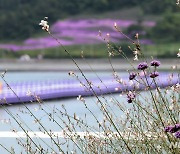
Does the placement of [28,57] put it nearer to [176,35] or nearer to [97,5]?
[97,5]

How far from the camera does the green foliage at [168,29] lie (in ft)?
74.5

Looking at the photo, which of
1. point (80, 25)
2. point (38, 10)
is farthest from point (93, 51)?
point (38, 10)

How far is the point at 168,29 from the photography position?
23.3m

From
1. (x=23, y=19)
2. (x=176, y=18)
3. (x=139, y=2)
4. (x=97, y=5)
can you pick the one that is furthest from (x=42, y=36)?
(x=176, y=18)

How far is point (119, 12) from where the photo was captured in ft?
89.6

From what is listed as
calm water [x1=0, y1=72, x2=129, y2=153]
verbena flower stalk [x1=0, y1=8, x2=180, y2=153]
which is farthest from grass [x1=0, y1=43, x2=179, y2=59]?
verbena flower stalk [x1=0, y1=8, x2=180, y2=153]

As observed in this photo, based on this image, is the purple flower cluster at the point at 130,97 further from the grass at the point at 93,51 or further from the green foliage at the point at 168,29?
the green foliage at the point at 168,29

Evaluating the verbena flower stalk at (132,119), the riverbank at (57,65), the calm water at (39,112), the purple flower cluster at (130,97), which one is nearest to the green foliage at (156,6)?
the riverbank at (57,65)

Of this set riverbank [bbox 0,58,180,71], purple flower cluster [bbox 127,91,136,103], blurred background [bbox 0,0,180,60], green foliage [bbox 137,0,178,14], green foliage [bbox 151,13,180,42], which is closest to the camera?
→ purple flower cluster [bbox 127,91,136,103]

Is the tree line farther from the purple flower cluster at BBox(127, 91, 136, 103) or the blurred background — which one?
the purple flower cluster at BBox(127, 91, 136, 103)

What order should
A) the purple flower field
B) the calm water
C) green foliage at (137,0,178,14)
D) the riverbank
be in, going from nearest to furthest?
the calm water → the riverbank → green foliage at (137,0,178,14) → the purple flower field

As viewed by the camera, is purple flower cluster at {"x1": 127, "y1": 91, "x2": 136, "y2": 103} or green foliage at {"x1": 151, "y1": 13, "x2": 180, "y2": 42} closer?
purple flower cluster at {"x1": 127, "y1": 91, "x2": 136, "y2": 103}

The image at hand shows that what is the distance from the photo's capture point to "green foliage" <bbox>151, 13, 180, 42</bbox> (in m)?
22.7

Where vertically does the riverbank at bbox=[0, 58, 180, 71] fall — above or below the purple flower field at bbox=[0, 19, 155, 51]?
below
